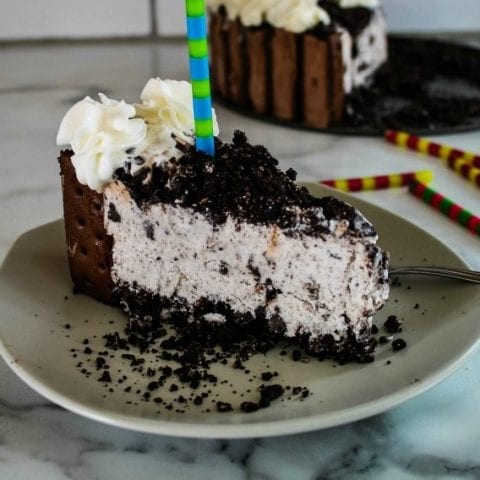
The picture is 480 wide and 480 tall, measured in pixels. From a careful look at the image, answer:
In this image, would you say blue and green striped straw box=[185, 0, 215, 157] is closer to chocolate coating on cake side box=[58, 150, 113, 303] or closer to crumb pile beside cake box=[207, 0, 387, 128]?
chocolate coating on cake side box=[58, 150, 113, 303]

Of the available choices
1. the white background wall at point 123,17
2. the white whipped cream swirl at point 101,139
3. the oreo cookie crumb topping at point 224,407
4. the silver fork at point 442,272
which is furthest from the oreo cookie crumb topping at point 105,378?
the white background wall at point 123,17

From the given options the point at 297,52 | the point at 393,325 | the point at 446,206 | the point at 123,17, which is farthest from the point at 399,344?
the point at 123,17

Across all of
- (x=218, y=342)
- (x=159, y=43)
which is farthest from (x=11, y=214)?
(x=159, y=43)

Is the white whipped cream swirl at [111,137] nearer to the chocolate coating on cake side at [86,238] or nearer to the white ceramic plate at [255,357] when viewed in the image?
the chocolate coating on cake side at [86,238]

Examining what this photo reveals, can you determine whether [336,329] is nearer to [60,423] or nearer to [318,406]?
[318,406]

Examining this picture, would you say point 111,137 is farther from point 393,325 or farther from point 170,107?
point 393,325

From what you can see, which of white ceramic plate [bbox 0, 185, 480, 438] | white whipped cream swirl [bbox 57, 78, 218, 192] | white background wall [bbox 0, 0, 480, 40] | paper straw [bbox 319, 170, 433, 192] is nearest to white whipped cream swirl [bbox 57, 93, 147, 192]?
white whipped cream swirl [bbox 57, 78, 218, 192]

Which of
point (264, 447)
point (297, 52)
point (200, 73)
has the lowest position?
point (264, 447)
